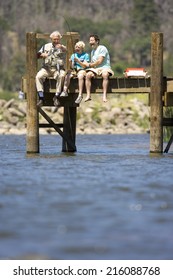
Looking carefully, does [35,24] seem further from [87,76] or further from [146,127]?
[87,76]

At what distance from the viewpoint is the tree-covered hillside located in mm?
110812

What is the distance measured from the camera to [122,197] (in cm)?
1569

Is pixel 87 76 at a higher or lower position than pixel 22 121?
higher

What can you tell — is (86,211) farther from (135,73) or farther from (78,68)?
(135,73)

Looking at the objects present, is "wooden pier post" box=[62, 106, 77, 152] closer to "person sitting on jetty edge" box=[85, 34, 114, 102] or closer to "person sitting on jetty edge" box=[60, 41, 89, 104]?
"person sitting on jetty edge" box=[60, 41, 89, 104]

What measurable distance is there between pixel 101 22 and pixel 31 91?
95.5 meters

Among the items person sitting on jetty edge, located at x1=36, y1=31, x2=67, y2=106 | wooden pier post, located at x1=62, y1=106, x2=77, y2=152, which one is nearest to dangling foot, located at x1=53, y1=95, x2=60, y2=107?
person sitting on jetty edge, located at x1=36, y1=31, x2=67, y2=106

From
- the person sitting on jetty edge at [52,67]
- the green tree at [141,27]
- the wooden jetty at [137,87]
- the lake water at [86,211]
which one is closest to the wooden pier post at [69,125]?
Result: the wooden jetty at [137,87]

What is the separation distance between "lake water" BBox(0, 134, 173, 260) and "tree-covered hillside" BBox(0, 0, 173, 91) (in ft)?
276

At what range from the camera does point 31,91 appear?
2508 cm

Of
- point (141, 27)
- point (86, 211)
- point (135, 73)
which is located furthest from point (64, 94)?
point (141, 27)

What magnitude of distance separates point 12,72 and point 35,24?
79.7 ft

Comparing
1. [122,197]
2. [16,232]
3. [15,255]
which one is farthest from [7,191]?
[15,255]

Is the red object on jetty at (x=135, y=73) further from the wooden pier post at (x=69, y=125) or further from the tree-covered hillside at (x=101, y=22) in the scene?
the tree-covered hillside at (x=101, y=22)
